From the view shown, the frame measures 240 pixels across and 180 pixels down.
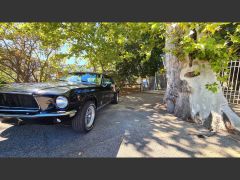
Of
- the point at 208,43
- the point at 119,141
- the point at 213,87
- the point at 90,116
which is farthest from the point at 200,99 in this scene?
the point at 90,116

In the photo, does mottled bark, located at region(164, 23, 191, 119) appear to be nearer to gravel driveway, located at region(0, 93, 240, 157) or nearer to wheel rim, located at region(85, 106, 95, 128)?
gravel driveway, located at region(0, 93, 240, 157)

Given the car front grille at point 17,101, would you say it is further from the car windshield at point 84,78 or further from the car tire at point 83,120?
the car windshield at point 84,78

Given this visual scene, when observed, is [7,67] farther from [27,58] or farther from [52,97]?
[52,97]

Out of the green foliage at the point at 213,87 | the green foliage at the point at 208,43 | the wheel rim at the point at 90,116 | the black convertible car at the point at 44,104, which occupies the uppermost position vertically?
the green foliage at the point at 208,43

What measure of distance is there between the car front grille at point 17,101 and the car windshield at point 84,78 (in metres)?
1.63

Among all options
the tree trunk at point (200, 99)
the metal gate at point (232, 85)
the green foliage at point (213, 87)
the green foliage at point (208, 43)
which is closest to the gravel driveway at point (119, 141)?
the tree trunk at point (200, 99)

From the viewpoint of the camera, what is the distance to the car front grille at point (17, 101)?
8.39ft

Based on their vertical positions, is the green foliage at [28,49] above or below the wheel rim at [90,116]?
above

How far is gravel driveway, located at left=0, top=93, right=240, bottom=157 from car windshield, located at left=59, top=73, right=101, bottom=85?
1267 mm

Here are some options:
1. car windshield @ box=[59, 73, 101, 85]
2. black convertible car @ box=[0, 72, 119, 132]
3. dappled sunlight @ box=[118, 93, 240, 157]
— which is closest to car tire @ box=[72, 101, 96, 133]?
black convertible car @ box=[0, 72, 119, 132]

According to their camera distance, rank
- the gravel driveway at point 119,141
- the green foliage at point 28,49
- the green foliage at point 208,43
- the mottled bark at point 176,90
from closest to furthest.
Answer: the gravel driveway at point 119,141
the green foliage at point 208,43
the mottled bark at point 176,90
the green foliage at point 28,49

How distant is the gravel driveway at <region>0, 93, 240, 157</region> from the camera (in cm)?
242

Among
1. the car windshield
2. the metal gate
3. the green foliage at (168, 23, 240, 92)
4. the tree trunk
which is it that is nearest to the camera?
the green foliage at (168, 23, 240, 92)

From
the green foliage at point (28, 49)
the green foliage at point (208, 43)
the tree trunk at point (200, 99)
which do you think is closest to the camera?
the green foliage at point (208, 43)
